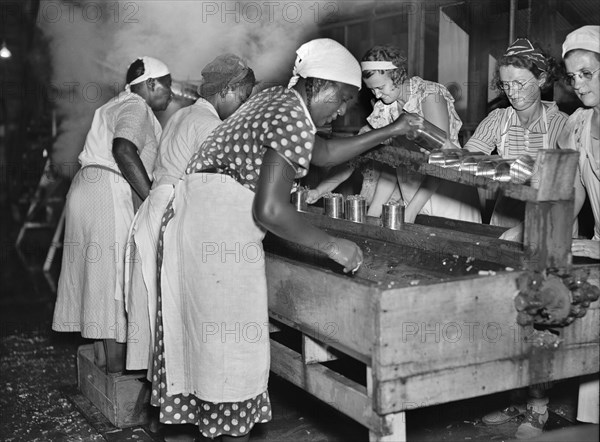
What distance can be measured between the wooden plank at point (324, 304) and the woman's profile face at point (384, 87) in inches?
51.9

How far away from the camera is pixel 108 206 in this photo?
3826 millimetres

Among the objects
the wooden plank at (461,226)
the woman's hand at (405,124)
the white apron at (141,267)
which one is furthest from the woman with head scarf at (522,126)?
the white apron at (141,267)

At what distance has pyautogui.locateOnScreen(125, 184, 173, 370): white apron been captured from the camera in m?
3.20

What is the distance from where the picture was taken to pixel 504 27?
4.49 meters

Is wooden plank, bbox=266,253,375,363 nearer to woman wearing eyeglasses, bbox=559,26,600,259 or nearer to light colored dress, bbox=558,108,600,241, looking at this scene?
woman wearing eyeglasses, bbox=559,26,600,259

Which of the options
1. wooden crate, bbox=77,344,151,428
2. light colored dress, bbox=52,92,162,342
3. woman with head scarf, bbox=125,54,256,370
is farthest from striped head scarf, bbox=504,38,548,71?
wooden crate, bbox=77,344,151,428

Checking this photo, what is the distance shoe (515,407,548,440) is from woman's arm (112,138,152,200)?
207cm

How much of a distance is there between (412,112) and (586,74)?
97 centimetres

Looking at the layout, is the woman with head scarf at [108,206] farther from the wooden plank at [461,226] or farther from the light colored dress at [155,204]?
the wooden plank at [461,226]

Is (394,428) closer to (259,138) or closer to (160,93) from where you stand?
(259,138)

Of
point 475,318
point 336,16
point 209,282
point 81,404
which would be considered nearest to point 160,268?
point 209,282

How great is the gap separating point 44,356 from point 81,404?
3.37 feet

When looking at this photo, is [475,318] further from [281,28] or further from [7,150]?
[7,150]

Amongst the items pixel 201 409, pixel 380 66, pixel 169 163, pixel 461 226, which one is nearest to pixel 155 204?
pixel 169 163
